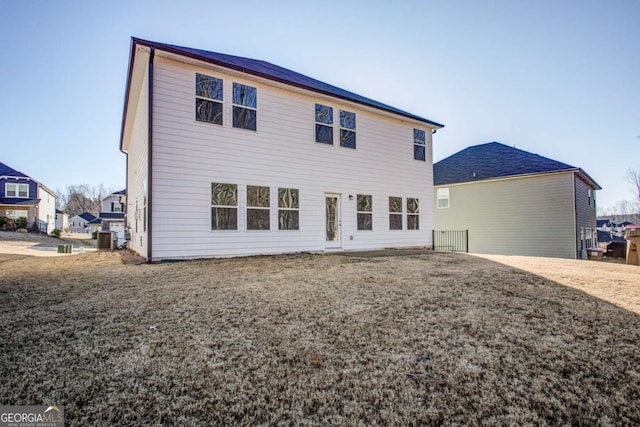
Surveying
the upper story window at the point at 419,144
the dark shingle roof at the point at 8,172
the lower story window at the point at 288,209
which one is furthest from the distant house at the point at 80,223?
the upper story window at the point at 419,144

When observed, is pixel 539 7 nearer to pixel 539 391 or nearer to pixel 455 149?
pixel 539 391

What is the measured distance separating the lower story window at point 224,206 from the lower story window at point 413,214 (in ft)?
23.0

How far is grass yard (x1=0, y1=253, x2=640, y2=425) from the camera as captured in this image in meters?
1.88

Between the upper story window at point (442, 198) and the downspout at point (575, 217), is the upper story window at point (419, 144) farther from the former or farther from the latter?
the downspout at point (575, 217)

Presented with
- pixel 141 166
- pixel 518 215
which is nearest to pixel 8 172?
pixel 141 166

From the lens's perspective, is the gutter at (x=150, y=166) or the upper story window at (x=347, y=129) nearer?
the gutter at (x=150, y=166)

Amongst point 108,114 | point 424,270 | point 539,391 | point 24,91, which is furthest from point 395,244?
point 24,91

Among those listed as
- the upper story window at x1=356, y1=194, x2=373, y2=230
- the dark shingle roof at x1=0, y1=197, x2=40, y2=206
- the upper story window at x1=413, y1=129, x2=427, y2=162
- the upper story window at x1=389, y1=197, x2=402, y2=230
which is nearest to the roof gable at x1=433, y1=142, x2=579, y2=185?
the upper story window at x1=413, y1=129, x2=427, y2=162

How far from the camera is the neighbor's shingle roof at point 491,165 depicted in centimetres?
1558

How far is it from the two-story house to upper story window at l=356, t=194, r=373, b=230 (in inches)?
1.8

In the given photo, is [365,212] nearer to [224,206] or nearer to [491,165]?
[224,206]

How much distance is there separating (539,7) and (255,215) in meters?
10.8

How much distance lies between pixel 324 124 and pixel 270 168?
2645 millimetres

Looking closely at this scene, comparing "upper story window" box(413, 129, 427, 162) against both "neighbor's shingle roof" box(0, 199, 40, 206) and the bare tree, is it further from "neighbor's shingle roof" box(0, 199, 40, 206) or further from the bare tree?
the bare tree
